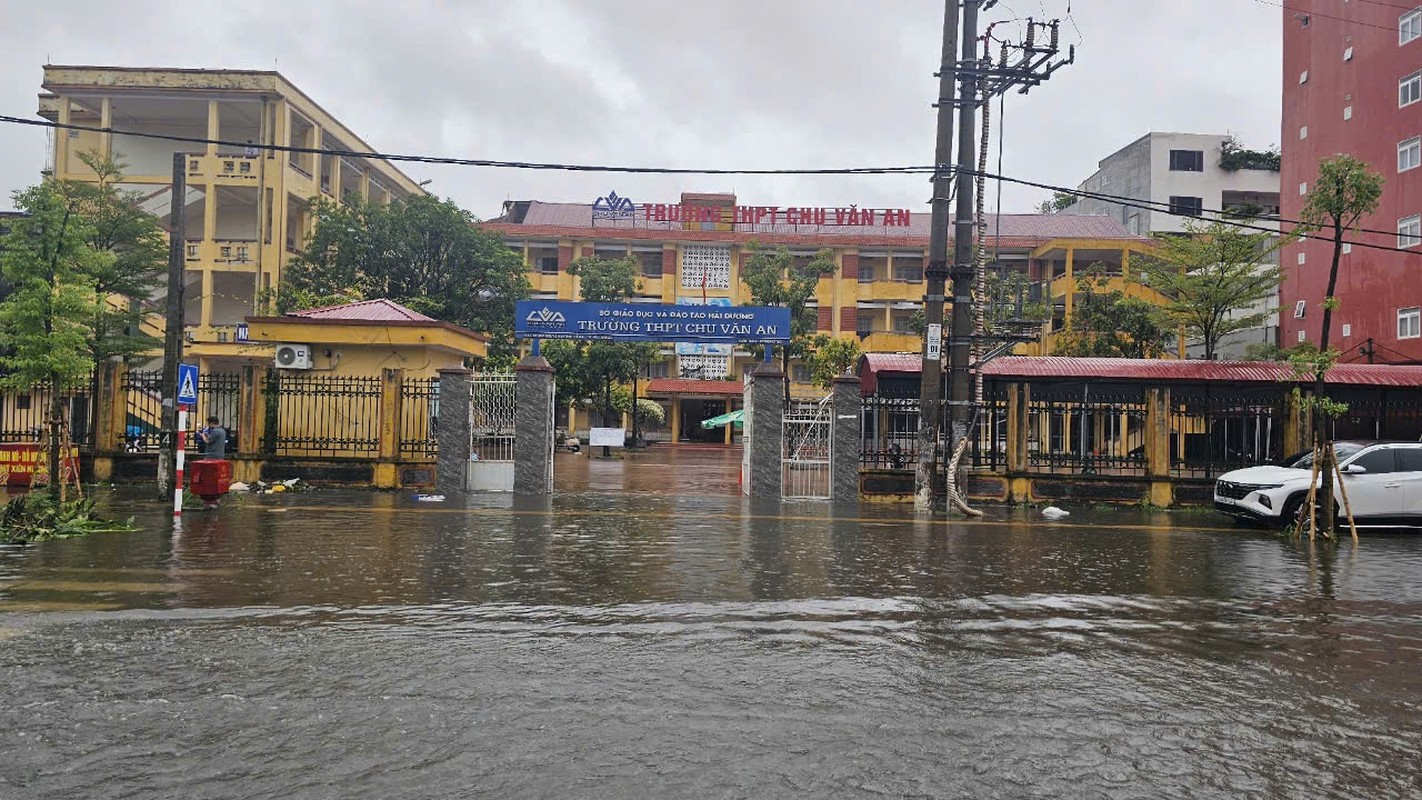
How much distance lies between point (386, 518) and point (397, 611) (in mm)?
7611

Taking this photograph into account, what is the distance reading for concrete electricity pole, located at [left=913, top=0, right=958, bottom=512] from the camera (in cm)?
1780

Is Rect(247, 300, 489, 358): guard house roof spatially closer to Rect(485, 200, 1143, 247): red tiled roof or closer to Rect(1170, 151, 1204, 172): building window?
Rect(485, 200, 1143, 247): red tiled roof

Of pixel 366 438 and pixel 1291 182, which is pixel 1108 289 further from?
pixel 366 438

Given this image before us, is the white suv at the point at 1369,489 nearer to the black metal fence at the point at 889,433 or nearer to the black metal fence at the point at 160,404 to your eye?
the black metal fence at the point at 889,433

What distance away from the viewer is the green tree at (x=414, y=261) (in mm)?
37531

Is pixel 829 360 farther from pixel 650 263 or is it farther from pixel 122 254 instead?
pixel 122 254

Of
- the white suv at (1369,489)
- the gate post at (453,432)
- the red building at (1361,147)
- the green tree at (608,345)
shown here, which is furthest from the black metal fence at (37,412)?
the red building at (1361,147)

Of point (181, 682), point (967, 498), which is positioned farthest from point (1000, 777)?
point (967, 498)

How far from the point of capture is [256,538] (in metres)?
12.5

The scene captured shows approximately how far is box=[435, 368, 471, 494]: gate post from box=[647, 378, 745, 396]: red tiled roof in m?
36.7

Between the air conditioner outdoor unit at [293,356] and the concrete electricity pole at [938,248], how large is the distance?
42.7 feet

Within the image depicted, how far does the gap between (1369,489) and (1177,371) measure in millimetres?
12900

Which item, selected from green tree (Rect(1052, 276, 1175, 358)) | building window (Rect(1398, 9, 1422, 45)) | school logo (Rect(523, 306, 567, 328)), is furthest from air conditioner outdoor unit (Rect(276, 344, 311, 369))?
building window (Rect(1398, 9, 1422, 45))

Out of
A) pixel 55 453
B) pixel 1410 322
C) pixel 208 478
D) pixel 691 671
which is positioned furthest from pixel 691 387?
pixel 691 671
